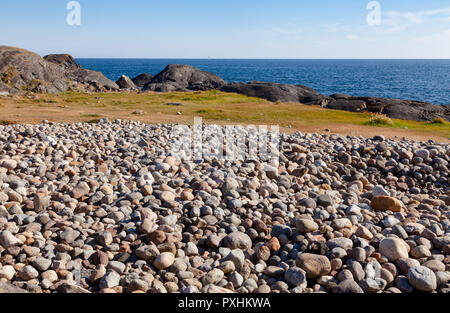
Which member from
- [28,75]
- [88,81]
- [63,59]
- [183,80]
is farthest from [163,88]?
[63,59]

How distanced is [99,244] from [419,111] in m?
23.3

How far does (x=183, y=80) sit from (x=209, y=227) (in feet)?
131

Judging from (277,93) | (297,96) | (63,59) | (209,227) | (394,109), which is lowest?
(209,227)

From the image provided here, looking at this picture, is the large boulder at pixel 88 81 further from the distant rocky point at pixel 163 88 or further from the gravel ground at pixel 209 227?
the gravel ground at pixel 209 227

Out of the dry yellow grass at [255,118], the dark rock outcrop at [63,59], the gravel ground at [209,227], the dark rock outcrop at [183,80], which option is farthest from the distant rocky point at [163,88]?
the gravel ground at [209,227]

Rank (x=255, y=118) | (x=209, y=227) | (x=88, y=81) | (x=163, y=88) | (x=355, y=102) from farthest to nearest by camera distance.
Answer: (x=163, y=88)
(x=88, y=81)
(x=355, y=102)
(x=255, y=118)
(x=209, y=227)

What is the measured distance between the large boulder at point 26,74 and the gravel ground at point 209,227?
20483 millimetres

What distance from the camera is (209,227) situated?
16.2 feet

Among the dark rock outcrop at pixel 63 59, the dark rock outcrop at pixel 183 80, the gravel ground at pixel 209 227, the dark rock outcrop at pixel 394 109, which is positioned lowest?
the gravel ground at pixel 209 227

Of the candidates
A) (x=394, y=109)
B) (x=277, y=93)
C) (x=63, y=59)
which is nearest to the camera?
(x=394, y=109)

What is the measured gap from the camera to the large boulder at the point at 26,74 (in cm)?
2600

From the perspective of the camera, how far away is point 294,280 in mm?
3852

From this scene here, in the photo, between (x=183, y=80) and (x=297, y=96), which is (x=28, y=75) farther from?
(x=297, y=96)
